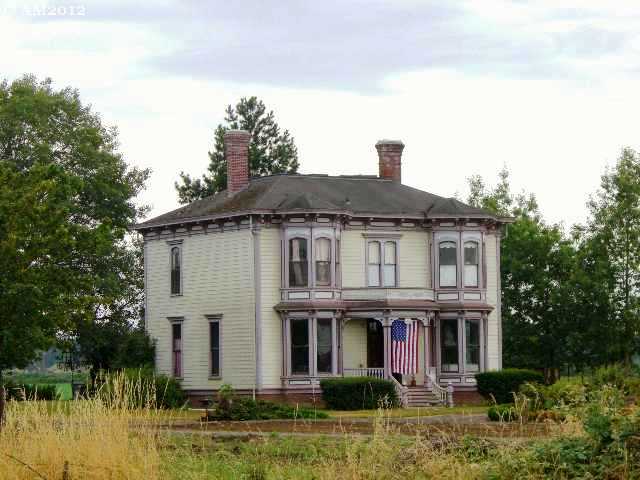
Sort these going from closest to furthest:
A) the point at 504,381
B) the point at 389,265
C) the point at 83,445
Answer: the point at 83,445 → the point at 504,381 → the point at 389,265

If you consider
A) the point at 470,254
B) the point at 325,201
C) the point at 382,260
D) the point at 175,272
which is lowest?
the point at 175,272

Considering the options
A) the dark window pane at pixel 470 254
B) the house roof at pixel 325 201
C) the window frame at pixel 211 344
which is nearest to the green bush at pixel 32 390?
the window frame at pixel 211 344

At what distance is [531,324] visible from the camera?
2753 inches

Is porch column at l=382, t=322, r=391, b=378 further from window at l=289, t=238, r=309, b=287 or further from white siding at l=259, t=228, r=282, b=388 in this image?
white siding at l=259, t=228, r=282, b=388

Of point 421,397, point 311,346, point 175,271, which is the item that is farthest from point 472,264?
point 175,271

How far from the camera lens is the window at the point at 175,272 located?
54750 millimetres

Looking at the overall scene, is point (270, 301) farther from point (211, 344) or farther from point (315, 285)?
point (211, 344)

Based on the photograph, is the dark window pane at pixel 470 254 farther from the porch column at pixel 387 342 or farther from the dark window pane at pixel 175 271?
the dark window pane at pixel 175 271

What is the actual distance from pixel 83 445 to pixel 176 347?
36853mm

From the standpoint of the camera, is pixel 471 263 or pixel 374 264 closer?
pixel 374 264

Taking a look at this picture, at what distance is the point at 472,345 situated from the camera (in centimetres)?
5434

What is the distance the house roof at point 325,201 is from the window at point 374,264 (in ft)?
4.37

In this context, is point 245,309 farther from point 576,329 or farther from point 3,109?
point 576,329

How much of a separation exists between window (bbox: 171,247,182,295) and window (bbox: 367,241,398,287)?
7417mm
